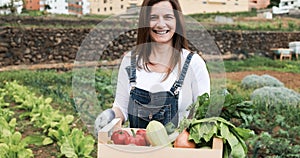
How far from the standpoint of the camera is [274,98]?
564 cm

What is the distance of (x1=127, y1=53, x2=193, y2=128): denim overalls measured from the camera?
4.80 feet

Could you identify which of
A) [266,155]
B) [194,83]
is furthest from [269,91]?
[194,83]

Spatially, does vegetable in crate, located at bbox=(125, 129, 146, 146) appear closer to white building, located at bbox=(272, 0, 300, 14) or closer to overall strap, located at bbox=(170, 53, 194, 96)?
overall strap, located at bbox=(170, 53, 194, 96)

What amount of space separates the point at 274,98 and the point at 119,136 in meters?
4.48

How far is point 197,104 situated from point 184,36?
0.21 m

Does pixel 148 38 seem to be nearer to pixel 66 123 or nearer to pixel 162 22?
pixel 162 22

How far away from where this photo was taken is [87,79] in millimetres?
1373

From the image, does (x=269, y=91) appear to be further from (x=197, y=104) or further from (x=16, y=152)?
(x=197, y=104)

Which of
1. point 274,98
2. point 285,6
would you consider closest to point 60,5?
point 274,98

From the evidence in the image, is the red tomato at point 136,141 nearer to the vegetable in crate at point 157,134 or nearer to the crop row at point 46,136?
the vegetable in crate at point 157,134

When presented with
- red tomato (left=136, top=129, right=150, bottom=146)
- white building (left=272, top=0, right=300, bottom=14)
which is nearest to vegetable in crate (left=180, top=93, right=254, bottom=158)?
red tomato (left=136, top=129, right=150, bottom=146)

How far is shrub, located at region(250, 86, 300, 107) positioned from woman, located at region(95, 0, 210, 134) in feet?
12.2

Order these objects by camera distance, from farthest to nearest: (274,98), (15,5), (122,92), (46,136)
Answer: (15,5) → (274,98) → (46,136) → (122,92)

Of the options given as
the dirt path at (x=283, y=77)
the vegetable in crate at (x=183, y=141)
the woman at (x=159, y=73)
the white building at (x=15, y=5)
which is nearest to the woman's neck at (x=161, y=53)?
the woman at (x=159, y=73)
